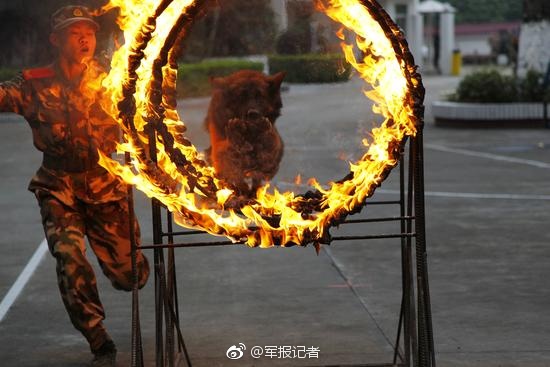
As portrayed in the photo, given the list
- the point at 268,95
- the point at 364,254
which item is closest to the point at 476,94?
the point at 364,254

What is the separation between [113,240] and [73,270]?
0.41 metres

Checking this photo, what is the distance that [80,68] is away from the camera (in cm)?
646

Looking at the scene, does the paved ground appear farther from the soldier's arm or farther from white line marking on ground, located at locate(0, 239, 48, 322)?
the soldier's arm

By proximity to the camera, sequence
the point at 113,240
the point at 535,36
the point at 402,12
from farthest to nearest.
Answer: the point at 402,12 < the point at 535,36 < the point at 113,240

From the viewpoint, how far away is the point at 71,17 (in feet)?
21.0

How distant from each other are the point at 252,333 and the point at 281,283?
162cm

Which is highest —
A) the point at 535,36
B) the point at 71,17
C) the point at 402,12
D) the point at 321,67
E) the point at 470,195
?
the point at 71,17

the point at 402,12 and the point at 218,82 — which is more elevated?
the point at 218,82

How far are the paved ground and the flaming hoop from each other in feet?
2.03

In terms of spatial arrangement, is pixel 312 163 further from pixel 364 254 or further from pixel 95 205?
pixel 95 205

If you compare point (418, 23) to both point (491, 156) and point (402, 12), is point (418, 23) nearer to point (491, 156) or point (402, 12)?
point (402, 12)

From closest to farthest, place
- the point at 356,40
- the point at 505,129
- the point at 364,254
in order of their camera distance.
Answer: the point at 356,40, the point at 364,254, the point at 505,129

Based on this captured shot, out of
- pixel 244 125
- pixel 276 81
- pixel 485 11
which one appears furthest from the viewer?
pixel 485 11

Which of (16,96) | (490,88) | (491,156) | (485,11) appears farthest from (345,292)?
(485,11)
